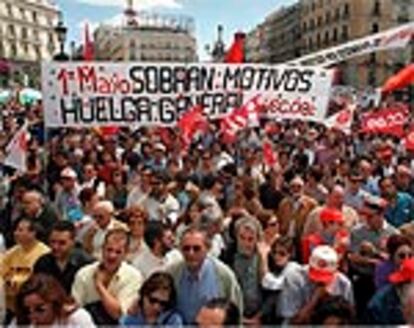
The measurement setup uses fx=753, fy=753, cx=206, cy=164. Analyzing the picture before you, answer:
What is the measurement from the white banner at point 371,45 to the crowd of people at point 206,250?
93.0 inches

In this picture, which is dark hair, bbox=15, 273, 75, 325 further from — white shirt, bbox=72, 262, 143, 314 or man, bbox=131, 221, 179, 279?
man, bbox=131, 221, 179, 279

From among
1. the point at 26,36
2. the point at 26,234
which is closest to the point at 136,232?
the point at 26,234

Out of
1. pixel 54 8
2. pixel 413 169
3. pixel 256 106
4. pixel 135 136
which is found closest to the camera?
pixel 413 169

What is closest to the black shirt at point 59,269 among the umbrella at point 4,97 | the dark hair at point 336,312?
the dark hair at point 336,312

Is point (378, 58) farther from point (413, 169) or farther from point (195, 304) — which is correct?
point (195, 304)

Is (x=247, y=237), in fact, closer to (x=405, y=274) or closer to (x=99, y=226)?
(x=405, y=274)

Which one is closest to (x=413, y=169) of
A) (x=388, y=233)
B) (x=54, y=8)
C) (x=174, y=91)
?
(x=174, y=91)

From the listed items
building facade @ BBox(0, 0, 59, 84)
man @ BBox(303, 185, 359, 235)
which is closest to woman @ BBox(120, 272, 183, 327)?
man @ BBox(303, 185, 359, 235)

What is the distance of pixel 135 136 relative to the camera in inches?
645

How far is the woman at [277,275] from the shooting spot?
17.5 ft

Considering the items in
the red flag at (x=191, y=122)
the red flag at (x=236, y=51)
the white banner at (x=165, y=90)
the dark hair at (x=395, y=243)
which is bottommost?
the dark hair at (x=395, y=243)

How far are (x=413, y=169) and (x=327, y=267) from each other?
19.7 feet

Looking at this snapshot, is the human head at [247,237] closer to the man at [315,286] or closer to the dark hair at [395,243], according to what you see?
the man at [315,286]

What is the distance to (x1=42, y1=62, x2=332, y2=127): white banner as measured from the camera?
34.5 feet
